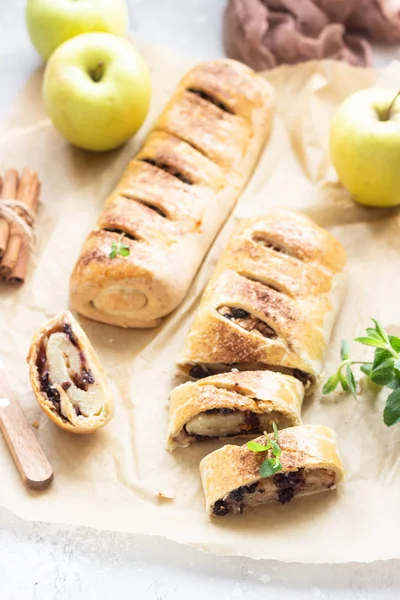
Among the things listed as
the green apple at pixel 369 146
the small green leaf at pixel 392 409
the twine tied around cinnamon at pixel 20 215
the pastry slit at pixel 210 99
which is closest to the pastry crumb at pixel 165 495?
the small green leaf at pixel 392 409

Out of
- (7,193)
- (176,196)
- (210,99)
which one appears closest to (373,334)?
(176,196)

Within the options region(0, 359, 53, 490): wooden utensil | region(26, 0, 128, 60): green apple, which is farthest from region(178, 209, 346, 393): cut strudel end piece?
region(26, 0, 128, 60): green apple

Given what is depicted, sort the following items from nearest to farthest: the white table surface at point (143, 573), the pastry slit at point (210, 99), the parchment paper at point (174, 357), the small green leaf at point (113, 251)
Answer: the white table surface at point (143, 573) → the parchment paper at point (174, 357) → the small green leaf at point (113, 251) → the pastry slit at point (210, 99)

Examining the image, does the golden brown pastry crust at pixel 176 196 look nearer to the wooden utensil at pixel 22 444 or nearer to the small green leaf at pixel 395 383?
the wooden utensil at pixel 22 444

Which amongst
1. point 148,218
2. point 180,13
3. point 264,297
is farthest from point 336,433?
point 180,13

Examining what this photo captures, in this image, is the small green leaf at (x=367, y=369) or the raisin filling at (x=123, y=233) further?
the raisin filling at (x=123, y=233)

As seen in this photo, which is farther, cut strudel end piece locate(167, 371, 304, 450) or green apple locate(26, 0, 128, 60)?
green apple locate(26, 0, 128, 60)

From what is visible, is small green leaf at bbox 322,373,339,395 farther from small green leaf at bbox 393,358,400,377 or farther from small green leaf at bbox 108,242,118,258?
small green leaf at bbox 108,242,118,258
